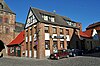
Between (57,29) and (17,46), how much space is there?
11989 millimetres

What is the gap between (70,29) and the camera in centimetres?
3481

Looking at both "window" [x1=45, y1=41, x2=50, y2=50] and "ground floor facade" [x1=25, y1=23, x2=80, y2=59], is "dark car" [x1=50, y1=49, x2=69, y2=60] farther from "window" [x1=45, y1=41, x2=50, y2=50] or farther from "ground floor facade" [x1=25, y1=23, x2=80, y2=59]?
"window" [x1=45, y1=41, x2=50, y2=50]

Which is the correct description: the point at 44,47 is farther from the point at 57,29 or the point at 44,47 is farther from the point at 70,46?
the point at 70,46

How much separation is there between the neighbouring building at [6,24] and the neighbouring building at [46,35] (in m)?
11.2

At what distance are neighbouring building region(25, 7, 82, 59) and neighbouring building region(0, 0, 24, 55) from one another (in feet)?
36.6

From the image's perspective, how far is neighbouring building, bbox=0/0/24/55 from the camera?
4334 cm

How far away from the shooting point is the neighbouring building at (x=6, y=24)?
43344mm

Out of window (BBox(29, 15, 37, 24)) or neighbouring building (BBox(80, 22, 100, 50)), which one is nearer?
window (BBox(29, 15, 37, 24))

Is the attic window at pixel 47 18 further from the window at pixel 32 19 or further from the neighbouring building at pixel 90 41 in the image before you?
the neighbouring building at pixel 90 41

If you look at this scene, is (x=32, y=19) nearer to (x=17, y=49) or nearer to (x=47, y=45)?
(x=47, y=45)

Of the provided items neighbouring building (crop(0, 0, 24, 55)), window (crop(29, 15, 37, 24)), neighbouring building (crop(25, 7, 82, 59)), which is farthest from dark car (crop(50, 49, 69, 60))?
neighbouring building (crop(0, 0, 24, 55))

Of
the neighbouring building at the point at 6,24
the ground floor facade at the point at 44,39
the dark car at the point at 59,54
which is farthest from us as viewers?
the neighbouring building at the point at 6,24

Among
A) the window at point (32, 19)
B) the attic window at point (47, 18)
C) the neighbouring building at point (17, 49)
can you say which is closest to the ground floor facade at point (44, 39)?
the window at point (32, 19)

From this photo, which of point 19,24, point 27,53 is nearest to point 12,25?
point 19,24
